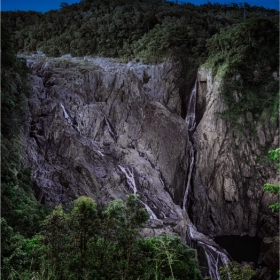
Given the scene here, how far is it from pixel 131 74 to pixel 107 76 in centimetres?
188

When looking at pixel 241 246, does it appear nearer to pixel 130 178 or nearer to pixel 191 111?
pixel 130 178

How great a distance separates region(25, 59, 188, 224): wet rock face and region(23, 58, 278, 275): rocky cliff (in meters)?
0.07

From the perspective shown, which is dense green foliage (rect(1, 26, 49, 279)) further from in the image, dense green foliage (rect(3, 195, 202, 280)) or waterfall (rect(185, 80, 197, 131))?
waterfall (rect(185, 80, 197, 131))

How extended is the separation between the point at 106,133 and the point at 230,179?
32.8 feet

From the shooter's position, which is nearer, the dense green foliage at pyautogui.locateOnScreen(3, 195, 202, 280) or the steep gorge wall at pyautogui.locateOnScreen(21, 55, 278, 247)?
the dense green foliage at pyautogui.locateOnScreen(3, 195, 202, 280)

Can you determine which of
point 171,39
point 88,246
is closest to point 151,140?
point 171,39

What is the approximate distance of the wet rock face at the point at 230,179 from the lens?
24672mm

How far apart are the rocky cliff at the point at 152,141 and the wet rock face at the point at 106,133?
0.23ft

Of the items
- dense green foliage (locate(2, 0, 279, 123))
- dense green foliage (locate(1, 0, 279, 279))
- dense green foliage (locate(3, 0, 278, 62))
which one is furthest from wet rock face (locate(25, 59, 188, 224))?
dense green foliage (locate(2, 0, 279, 123))

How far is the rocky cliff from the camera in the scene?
19.3 meters

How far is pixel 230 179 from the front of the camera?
81.3ft

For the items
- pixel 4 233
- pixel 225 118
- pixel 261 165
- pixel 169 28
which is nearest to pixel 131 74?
pixel 169 28

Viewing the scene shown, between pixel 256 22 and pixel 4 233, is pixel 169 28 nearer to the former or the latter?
pixel 256 22

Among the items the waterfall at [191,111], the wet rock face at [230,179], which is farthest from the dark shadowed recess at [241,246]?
the waterfall at [191,111]
